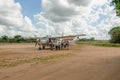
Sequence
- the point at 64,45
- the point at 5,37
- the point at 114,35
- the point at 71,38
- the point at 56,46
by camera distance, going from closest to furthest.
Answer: the point at 56,46 → the point at 64,45 → the point at 71,38 → the point at 114,35 → the point at 5,37

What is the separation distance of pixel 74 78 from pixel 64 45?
34.6 meters

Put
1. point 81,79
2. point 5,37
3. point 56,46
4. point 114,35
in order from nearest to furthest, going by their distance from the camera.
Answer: point 81,79, point 56,46, point 114,35, point 5,37

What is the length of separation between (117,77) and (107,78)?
54 centimetres

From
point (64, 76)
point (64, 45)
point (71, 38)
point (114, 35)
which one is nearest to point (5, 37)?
point (114, 35)

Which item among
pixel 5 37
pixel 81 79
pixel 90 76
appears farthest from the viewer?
pixel 5 37

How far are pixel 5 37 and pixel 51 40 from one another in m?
81.8

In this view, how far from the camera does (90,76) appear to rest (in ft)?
33.1

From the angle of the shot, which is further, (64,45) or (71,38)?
(71,38)

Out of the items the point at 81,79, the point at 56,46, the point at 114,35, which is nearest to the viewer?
the point at 81,79

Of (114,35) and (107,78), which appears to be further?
(114,35)

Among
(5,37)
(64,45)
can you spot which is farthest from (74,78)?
(5,37)

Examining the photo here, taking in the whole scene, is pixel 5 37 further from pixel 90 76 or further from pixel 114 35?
pixel 90 76

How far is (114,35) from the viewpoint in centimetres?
9025

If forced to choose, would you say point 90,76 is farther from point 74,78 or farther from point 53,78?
point 53,78
